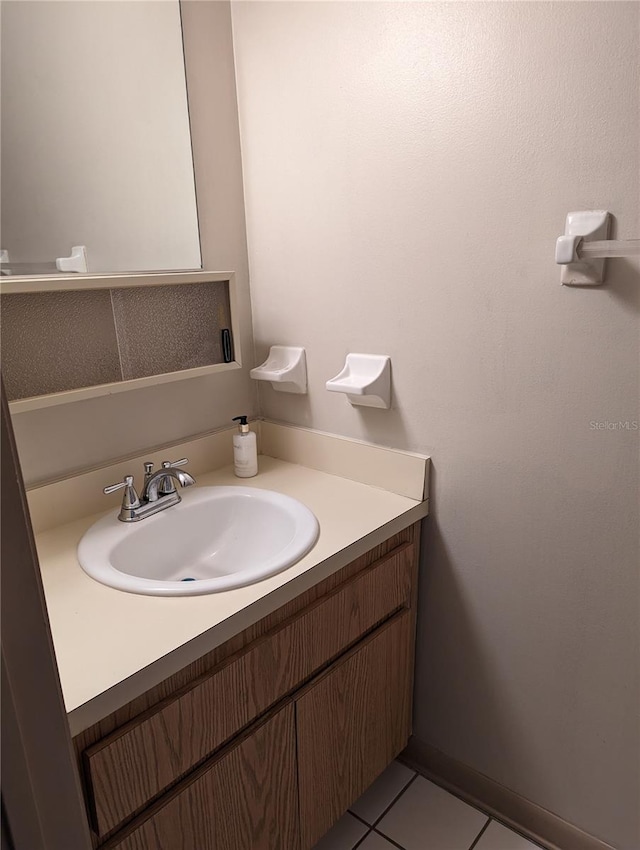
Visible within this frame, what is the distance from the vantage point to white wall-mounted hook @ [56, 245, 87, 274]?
4.05 feet

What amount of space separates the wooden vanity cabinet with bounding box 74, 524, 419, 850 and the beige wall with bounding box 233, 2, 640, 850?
189 mm

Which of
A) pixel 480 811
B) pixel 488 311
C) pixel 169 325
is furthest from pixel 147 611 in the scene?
pixel 480 811

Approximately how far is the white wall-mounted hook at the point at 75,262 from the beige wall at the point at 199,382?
0.29m

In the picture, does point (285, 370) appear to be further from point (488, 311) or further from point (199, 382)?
point (488, 311)

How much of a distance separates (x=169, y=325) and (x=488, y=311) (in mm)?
734

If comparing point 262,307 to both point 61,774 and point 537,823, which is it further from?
point 537,823

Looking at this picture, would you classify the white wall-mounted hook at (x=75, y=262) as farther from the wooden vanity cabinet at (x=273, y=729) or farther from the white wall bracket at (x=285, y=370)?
the wooden vanity cabinet at (x=273, y=729)

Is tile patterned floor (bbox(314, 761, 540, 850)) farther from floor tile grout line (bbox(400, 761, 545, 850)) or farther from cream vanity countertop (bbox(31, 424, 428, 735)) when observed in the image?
cream vanity countertop (bbox(31, 424, 428, 735))

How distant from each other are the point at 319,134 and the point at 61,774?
1307 mm

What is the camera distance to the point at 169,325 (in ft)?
4.54

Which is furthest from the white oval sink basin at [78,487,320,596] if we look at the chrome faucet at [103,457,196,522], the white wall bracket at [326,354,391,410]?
the white wall bracket at [326,354,391,410]

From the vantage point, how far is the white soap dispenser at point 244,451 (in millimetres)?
1503

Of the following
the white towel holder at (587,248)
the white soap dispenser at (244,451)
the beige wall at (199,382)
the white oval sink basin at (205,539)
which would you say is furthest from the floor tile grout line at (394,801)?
the white towel holder at (587,248)

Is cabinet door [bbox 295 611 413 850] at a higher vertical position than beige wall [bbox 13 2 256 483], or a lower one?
lower
